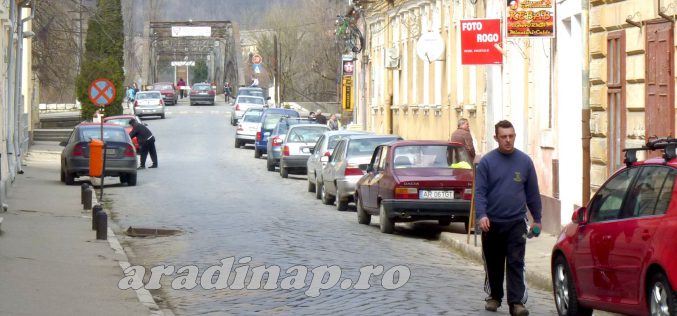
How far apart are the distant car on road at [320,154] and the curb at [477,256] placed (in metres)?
9.85

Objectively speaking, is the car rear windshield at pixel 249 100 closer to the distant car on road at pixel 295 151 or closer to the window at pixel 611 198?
the distant car on road at pixel 295 151

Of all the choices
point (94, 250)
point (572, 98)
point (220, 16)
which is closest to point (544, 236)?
point (572, 98)

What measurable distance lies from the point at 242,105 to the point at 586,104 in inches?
2222

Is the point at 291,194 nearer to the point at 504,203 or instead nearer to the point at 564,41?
the point at 564,41

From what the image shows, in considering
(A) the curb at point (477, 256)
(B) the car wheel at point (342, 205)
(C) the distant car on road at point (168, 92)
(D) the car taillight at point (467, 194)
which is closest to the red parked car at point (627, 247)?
(A) the curb at point (477, 256)

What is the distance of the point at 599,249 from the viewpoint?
10625 mm

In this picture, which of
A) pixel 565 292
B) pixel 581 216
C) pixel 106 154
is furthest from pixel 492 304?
pixel 106 154

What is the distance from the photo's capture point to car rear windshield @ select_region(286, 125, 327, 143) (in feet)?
123

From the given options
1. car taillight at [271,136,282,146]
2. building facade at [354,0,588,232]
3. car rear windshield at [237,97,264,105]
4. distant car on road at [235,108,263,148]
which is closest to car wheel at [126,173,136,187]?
car taillight at [271,136,282,146]

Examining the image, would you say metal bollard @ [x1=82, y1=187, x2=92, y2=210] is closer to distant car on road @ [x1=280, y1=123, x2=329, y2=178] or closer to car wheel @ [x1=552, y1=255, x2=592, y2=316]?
distant car on road @ [x1=280, y1=123, x2=329, y2=178]

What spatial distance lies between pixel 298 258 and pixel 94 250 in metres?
3.04

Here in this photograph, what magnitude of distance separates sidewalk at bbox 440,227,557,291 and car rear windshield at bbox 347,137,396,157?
6330mm

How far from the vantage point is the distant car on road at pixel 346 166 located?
83.8 ft

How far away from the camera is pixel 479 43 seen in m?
21.8
